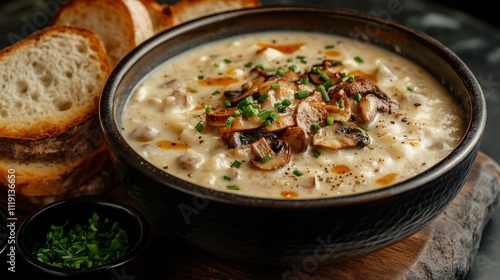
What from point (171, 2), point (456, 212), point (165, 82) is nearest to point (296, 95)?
point (165, 82)

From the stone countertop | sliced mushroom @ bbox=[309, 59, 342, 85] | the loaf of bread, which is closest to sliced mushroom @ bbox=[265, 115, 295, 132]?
sliced mushroom @ bbox=[309, 59, 342, 85]

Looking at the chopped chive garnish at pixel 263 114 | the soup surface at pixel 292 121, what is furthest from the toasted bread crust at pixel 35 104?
the chopped chive garnish at pixel 263 114

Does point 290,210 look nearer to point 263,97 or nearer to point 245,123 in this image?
point 245,123

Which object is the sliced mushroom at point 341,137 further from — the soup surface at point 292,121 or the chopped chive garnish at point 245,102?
the chopped chive garnish at point 245,102

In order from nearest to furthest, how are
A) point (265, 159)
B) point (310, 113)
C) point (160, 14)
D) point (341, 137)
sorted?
point (265, 159) < point (341, 137) < point (310, 113) < point (160, 14)

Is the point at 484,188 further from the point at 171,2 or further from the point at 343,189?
the point at 171,2

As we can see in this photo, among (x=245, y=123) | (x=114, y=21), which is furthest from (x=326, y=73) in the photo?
(x=114, y=21)
